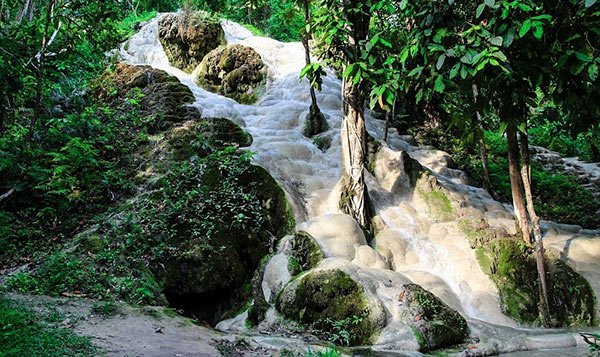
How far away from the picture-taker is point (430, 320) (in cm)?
529

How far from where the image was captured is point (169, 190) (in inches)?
292

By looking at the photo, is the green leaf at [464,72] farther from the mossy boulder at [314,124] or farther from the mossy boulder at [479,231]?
the mossy boulder at [314,124]

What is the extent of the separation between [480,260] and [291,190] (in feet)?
11.8

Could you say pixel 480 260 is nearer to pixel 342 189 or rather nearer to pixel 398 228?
pixel 398 228

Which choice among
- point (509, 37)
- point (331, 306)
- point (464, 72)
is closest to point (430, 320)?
point (331, 306)

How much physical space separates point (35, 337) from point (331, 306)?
324cm

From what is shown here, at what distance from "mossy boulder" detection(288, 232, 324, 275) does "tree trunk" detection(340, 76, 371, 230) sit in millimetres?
1220

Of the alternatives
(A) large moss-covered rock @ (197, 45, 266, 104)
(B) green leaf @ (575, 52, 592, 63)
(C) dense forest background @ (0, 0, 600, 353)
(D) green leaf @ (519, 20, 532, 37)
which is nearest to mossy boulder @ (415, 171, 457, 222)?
(C) dense forest background @ (0, 0, 600, 353)

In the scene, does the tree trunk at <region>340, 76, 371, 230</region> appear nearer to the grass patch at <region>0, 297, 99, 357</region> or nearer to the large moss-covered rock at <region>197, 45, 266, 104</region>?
the grass patch at <region>0, 297, 99, 357</region>

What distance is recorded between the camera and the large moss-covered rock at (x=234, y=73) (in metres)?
14.4

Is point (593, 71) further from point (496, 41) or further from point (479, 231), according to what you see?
point (479, 231)

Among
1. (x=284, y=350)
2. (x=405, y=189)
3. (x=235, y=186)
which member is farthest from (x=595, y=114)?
(x=235, y=186)

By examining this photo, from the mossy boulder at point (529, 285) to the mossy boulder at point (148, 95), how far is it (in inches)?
285

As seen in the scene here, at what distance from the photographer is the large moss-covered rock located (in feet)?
47.3
